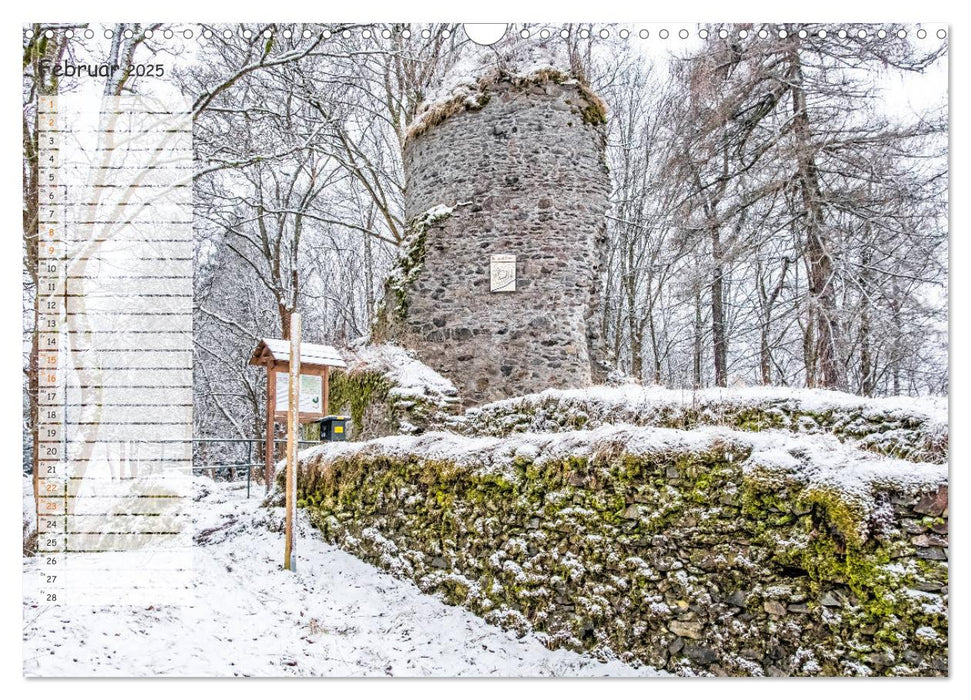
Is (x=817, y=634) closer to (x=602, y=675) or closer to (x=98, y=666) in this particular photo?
(x=602, y=675)

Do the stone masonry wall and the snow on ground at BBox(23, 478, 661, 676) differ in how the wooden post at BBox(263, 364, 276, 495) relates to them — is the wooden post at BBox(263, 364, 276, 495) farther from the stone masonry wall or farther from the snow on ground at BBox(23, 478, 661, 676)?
the stone masonry wall

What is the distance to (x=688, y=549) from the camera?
12.1 feet

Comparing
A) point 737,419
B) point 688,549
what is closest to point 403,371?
point 737,419

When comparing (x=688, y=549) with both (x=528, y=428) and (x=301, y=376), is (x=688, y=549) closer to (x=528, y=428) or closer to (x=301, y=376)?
(x=528, y=428)

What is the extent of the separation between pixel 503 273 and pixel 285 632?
5994 mm

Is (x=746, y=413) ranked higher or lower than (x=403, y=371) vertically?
lower

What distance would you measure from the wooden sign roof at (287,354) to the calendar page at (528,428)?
0.13 feet

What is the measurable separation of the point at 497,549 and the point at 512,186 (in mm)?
6037

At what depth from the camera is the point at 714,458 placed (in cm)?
377

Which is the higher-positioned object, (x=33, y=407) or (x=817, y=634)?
(x=33, y=407)

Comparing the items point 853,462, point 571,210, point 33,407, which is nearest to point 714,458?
point 853,462

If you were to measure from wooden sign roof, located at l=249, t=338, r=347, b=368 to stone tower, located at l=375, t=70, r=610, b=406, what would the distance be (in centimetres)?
253

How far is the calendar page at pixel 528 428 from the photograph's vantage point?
3355mm

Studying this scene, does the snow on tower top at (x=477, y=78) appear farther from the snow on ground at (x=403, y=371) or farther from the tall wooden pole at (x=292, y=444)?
the tall wooden pole at (x=292, y=444)
